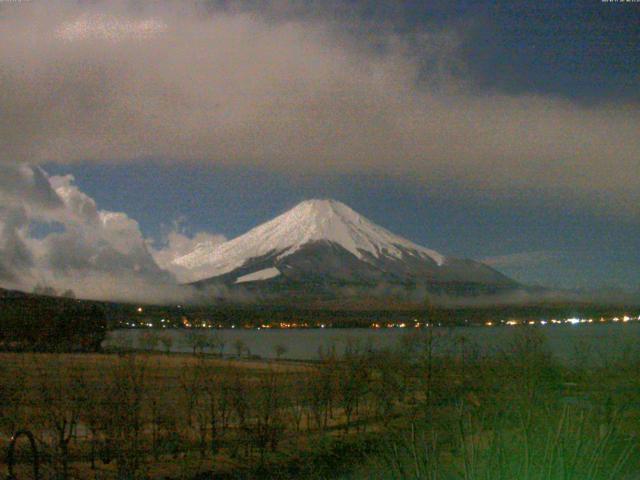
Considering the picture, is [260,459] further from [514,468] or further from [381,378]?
[514,468]

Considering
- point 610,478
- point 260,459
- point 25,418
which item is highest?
point 610,478

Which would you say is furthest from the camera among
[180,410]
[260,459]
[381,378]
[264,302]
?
[264,302]

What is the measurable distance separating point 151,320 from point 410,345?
4326 inches

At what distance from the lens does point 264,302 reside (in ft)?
619

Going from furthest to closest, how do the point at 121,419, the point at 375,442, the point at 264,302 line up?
the point at 264,302 → the point at 375,442 → the point at 121,419

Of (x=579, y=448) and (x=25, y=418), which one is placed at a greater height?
(x=579, y=448)

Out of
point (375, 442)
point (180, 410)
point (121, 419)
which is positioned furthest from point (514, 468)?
point (180, 410)

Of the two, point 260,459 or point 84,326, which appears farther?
point 84,326

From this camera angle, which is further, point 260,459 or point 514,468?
point 260,459

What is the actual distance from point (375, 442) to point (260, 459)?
11.2ft

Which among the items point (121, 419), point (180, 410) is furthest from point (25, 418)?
point (180, 410)

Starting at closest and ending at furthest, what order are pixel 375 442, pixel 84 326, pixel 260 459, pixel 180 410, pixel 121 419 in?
pixel 121 419 → pixel 260 459 → pixel 375 442 → pixel 180 410 → pixel 84 326

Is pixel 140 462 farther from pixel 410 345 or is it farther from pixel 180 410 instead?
pixel 410 345

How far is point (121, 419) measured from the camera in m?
15.2
